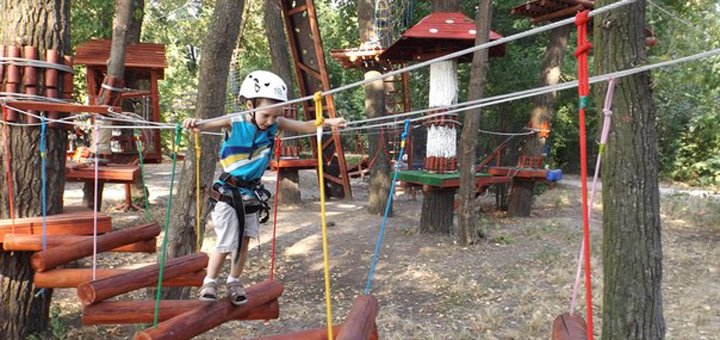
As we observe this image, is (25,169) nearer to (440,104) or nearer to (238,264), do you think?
(238,264)

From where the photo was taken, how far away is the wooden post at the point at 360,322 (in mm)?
2461

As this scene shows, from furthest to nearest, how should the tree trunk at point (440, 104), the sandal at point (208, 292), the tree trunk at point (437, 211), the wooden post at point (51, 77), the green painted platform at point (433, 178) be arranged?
the tree trunk at point (437, 211), the tree trunk at point (440, 104), the green painted platform at point (433, 178), the wooden post at point (51, 77), the sandal at point (208, 292)

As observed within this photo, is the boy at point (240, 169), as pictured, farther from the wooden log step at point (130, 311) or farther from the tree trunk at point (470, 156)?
the tree trunk at point (470, 156)

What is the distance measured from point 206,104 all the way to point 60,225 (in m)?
1.65

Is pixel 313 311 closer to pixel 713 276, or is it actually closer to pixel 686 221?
pixel 713 276

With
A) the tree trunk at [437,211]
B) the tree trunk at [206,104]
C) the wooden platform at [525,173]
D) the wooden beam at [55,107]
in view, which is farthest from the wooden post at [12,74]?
the wooden platform at [525,173]

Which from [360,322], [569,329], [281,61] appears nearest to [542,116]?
[281,61]

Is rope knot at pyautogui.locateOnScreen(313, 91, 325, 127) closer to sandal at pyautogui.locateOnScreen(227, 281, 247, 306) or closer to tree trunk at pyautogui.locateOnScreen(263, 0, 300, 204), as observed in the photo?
sandal at pyautogui.locateOnScreen(227, 281, 247, 306)

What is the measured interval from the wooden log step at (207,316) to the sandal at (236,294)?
1.4 inches

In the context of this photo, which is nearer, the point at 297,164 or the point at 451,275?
the point at 451,275

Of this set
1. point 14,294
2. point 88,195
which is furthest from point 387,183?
point 14,294

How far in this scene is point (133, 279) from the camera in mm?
2951

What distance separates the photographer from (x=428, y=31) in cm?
664

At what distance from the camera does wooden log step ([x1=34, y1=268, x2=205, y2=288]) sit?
324cm
